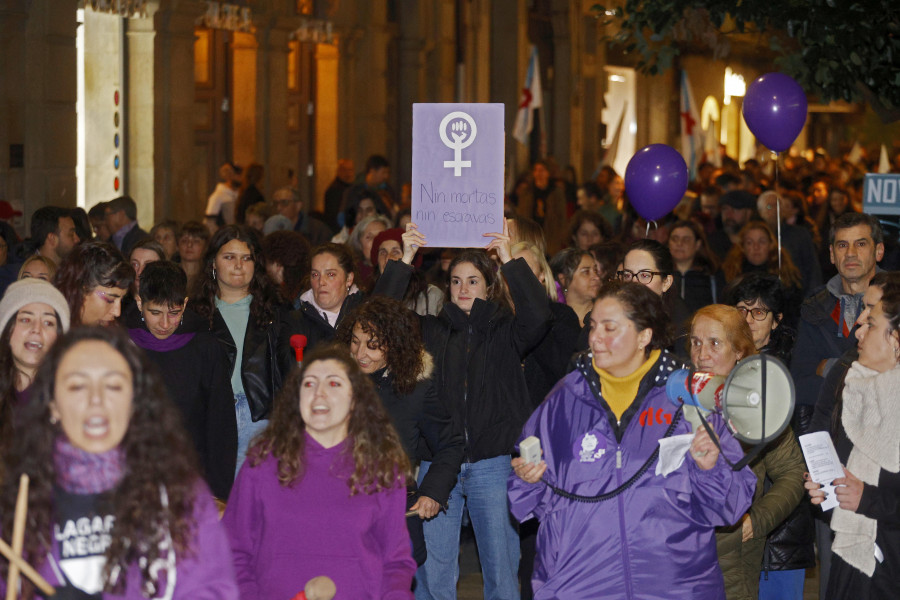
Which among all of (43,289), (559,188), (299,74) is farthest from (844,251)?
(299,74)

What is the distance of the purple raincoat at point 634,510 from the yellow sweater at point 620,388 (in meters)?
0.03

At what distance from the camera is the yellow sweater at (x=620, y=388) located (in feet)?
16.2

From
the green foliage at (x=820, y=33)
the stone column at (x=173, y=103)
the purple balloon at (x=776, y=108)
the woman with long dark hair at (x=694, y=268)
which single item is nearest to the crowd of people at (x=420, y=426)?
the woman with long dark hair at (x=694, y=268)

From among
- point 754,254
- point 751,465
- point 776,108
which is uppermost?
point 776,108

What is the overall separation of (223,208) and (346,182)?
1658mm

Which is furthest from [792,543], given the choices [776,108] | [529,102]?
[529,102]

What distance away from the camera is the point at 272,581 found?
4.51 meters

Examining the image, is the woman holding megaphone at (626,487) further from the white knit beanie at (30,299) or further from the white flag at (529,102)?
the white flag at (529,102)

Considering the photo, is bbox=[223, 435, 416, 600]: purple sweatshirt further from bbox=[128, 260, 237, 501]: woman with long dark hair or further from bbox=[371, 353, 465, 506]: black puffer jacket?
bbox=[128, 260, 237, 501]: woman with long dark hair

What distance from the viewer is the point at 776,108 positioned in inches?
419

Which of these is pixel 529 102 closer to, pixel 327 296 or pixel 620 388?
pixel 327 296

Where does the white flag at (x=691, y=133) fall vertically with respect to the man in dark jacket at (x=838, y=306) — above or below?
above

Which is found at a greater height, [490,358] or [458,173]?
[458,173]

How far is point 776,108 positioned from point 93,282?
6108 millimetres
